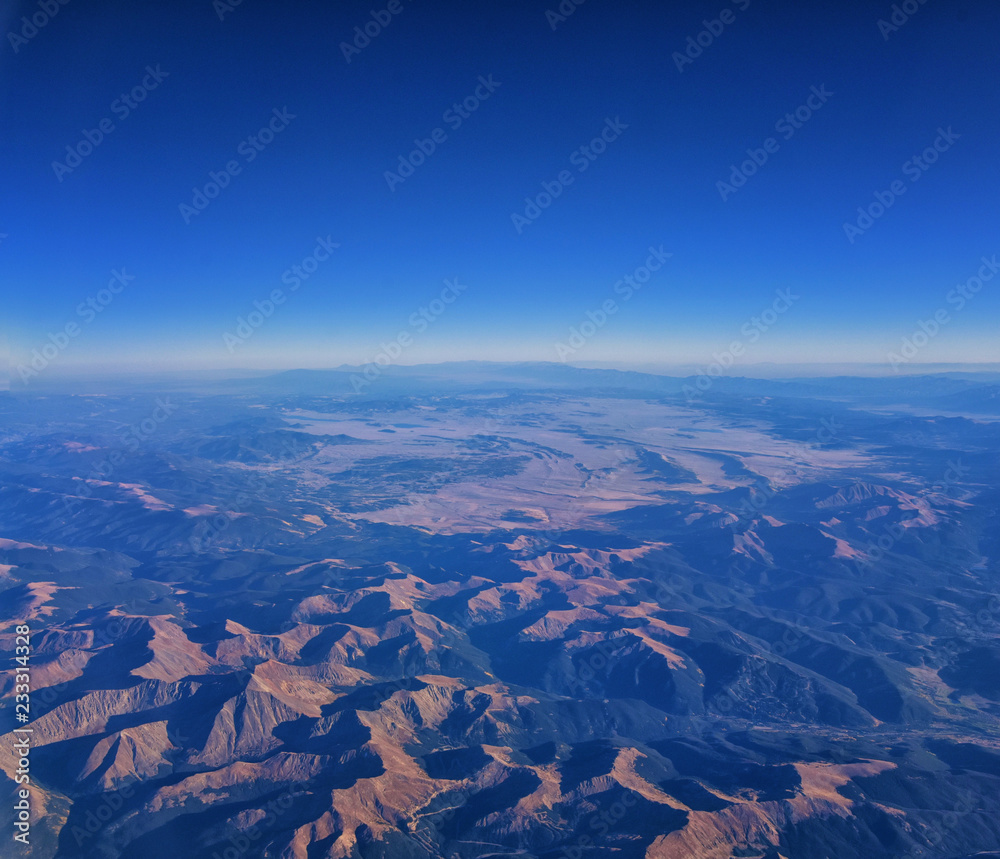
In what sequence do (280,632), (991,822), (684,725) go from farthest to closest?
(280,632), (684,725), (991,822)

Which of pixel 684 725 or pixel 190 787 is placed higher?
pixel 190 787

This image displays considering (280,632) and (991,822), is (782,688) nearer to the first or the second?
(991,822)

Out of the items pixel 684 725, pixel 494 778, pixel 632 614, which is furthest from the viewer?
pixel 632 614

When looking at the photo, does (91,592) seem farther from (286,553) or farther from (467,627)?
(467,627)

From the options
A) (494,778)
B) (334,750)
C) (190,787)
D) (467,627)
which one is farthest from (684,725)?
(190,787)

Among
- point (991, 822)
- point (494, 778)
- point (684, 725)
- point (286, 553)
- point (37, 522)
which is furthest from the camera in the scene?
point (37, 522)

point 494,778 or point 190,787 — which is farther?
point 494,778

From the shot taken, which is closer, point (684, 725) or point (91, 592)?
point (684, 725)

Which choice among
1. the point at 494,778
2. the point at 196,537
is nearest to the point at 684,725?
the point at 494,778

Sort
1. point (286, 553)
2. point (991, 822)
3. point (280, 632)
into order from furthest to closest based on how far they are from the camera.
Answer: point (286, 553) → point (280, 632) → point (991, 822)
